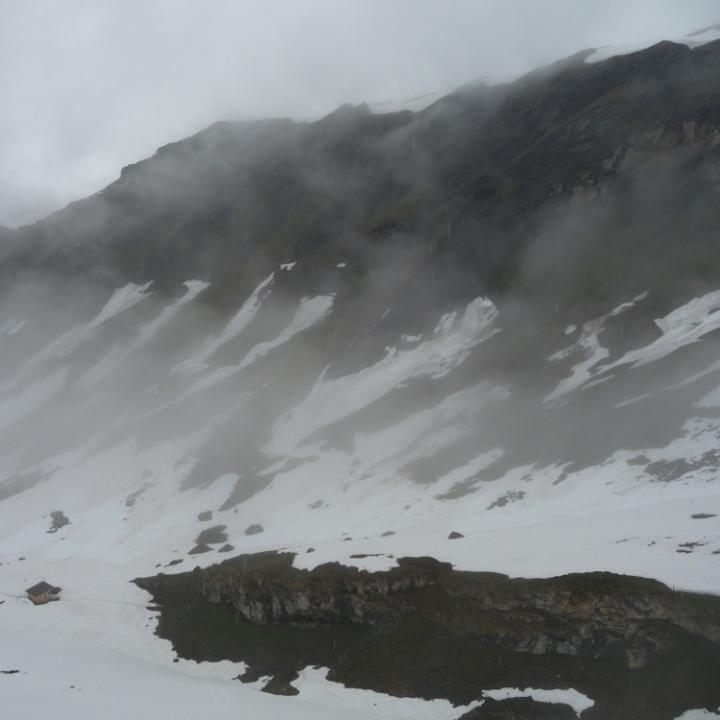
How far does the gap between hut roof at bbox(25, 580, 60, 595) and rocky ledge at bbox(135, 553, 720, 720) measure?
59.8ft

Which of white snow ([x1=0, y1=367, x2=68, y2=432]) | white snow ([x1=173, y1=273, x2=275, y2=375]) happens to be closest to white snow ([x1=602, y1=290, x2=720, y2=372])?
white snow ([x1=173, y1=273, x2=275, y2=375])

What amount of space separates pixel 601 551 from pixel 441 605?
10928mm

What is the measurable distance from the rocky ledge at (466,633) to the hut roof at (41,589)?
59.8 feet

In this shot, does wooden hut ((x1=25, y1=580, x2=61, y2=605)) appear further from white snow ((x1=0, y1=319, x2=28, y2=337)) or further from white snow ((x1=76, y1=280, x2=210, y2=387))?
white snow ((x1=0, y1=319, x2=28, y2=337))

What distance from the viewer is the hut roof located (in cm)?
5970

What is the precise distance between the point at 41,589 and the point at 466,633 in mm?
44779

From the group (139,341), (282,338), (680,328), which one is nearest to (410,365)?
(282,338)

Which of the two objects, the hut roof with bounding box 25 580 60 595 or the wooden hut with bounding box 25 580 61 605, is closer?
the wooden hut with bounding box 25 580 61 605

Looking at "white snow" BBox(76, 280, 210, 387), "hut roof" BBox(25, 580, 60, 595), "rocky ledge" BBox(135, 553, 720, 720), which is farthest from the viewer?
"white snow" BBox(76, 280, 210, 387)

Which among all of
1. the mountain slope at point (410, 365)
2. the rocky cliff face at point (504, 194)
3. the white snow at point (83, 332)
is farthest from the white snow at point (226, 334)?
the white snow at point (83, 332)

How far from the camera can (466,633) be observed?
36.5 metres

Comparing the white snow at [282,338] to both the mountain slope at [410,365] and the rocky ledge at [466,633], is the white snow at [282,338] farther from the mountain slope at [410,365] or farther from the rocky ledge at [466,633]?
the rocky ledge at [466,633]

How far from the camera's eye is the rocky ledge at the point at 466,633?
2981 cm

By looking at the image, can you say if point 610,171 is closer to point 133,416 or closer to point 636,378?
point 636,378
